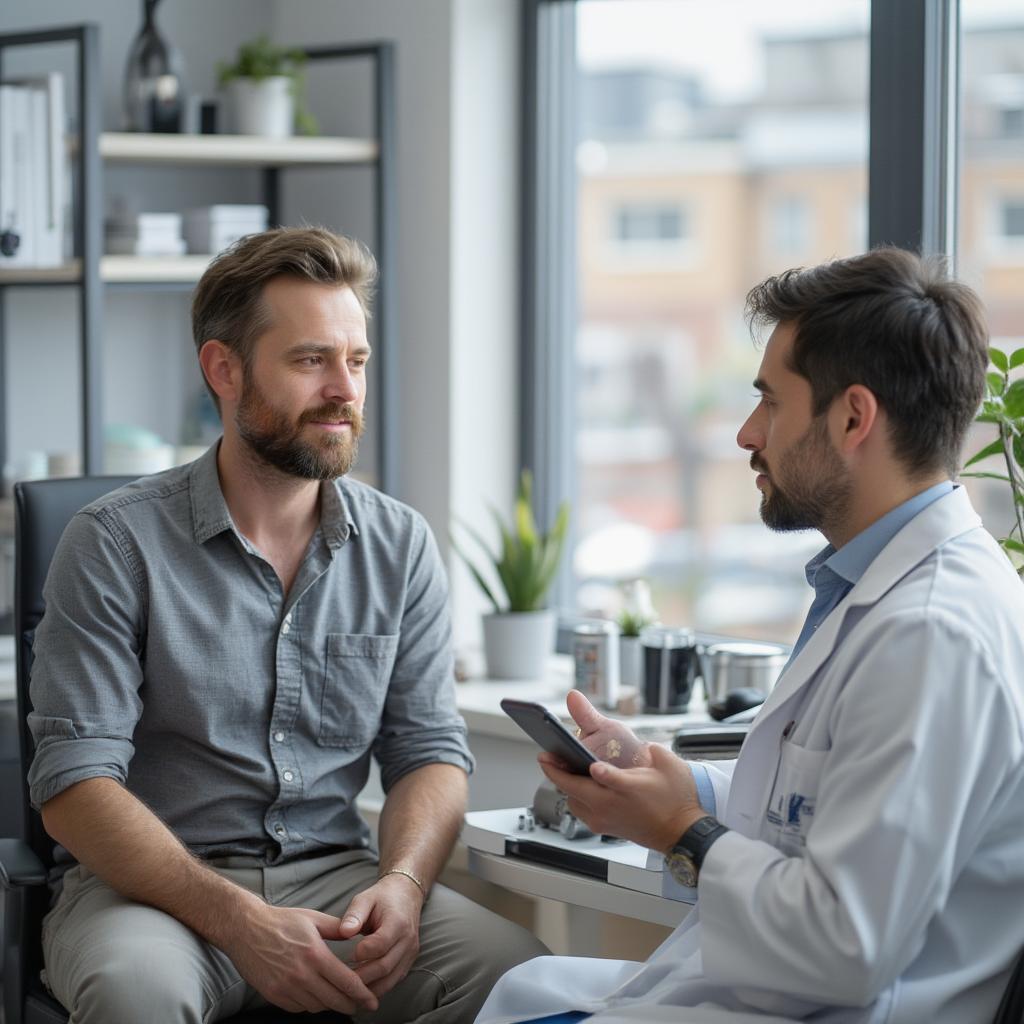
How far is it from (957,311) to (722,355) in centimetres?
1428

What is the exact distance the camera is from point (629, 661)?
8.91ft

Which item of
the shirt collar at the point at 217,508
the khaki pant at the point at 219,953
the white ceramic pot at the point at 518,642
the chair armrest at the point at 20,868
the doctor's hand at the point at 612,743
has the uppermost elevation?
the shirt collar at the point at 217,508

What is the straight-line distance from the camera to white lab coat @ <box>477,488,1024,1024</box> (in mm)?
1225

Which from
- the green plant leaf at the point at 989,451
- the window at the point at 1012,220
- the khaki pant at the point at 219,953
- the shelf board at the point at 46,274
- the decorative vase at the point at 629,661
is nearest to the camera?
the khaki pant at the point at 219,953

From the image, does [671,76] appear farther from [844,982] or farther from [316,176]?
[844,982]

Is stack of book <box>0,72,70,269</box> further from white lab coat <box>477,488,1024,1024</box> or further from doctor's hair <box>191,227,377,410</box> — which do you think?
white lab coat <box>477,488,1024,1024</box>

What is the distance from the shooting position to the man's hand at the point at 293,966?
1736mm

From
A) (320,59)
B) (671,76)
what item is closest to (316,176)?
(320,59)

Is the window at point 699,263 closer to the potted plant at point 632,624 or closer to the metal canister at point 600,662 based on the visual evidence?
the potted plant at point 632,624

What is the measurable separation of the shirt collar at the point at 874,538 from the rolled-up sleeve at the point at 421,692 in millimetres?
773

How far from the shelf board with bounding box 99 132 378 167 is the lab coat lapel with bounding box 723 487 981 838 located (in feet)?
6.17

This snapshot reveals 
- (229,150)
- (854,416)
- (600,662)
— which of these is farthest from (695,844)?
(229,150)

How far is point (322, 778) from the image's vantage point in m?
2.03

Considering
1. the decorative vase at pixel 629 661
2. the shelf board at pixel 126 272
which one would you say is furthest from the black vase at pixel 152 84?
the decorative vase at pixel 629 661
